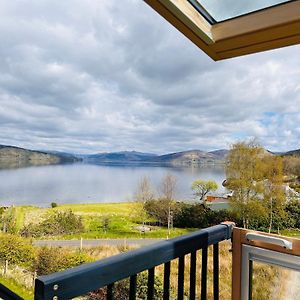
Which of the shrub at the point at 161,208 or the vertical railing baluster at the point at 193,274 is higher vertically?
the vertical railing baluster at the point at 193,274

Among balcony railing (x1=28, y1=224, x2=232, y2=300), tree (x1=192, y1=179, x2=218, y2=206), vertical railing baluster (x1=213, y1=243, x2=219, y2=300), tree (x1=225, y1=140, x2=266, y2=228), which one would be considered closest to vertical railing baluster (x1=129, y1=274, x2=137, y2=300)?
balcony railing (x1=28, y1=224, x2=232, y2=300)

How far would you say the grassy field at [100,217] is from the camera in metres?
6.58

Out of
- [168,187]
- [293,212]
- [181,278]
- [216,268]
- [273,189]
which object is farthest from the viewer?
[168,187]

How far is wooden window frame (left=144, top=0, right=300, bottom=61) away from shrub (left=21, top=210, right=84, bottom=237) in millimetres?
6264

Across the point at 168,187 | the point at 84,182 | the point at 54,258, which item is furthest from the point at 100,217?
the point at 168,187

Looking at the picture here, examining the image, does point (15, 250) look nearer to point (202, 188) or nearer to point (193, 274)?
point (202, 188)

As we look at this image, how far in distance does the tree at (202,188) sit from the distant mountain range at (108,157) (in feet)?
1.95

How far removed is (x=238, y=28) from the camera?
1.28m

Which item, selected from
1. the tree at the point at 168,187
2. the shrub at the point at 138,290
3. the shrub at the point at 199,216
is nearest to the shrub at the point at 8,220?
the tree at the point at 168,187

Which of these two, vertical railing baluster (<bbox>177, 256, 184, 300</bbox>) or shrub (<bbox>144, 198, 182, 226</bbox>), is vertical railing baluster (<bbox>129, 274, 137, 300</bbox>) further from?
shrub (<bbox>144, 198, 182, 226</bbox>)

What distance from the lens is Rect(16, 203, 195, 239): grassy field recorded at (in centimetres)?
658

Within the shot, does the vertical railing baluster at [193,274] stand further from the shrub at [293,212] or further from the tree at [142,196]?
the tree at [142,196]

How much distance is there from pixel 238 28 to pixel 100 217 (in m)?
6.18

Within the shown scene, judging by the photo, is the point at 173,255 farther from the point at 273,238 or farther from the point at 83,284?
the point at 273,238
